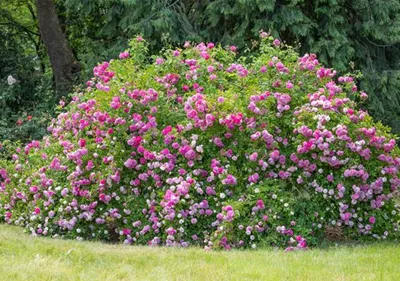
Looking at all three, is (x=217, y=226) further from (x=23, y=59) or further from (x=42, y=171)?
(x=23, y=59)

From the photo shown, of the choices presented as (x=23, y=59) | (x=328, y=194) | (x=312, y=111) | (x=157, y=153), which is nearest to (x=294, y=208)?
(x=328, y=194)

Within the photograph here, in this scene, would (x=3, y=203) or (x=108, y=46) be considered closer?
(x=3, y=203)

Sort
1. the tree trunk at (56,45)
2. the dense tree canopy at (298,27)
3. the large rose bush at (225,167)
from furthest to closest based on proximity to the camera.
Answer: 1. the tree trunk at (56,45)
2. the dense tree canopy at (298,27)
3. the large rose bush at (225,167)

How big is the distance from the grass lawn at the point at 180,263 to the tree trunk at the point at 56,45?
716cm

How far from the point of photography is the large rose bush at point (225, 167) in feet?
22.0

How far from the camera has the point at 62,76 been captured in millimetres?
12984

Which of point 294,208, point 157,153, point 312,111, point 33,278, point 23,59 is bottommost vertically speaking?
point 33,278

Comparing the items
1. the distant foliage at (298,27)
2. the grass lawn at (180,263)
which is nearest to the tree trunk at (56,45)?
the distant foliage at (298,27)

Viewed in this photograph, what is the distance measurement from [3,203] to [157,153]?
2.52 metres

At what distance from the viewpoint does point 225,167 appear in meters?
6.96

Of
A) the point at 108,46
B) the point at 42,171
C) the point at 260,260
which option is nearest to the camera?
the point at 260,260

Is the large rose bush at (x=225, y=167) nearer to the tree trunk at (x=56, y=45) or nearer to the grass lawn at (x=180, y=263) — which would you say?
the grass lawn at (x=180, y=263)

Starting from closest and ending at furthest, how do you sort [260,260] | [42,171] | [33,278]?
[33,278] → [260,260] → [42,171]

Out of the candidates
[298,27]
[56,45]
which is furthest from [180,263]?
[56,45]
